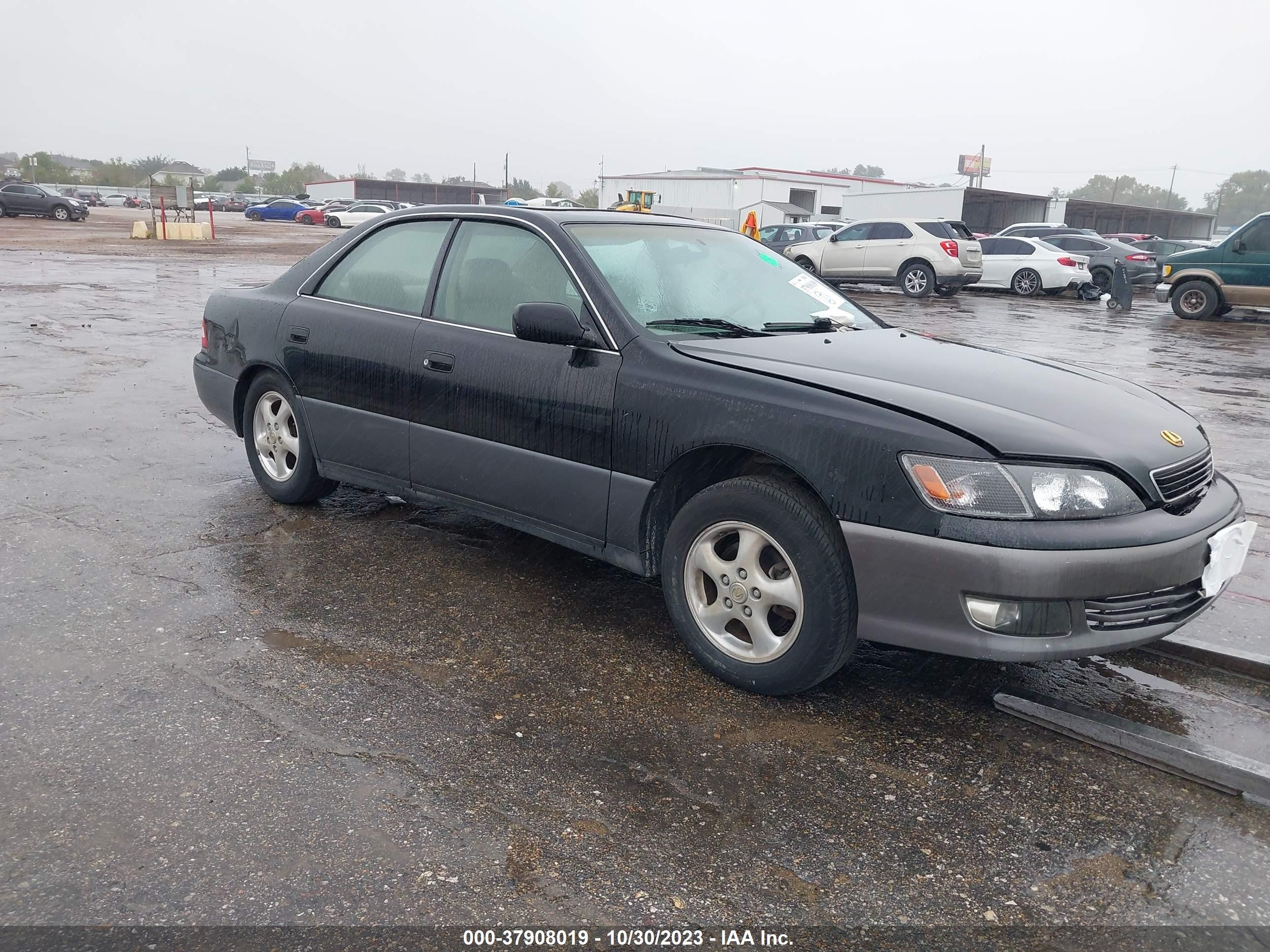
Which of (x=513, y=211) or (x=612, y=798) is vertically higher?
(x=513, y=211)

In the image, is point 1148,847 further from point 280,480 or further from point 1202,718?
point 280,480

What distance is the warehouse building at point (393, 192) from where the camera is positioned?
271 ft

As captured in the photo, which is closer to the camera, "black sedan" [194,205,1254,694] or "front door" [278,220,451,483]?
"black sedan" [194,205,1254,694]

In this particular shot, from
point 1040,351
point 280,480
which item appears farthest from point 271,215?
point 280,480

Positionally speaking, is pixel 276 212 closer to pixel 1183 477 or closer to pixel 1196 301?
pixel 1196 301

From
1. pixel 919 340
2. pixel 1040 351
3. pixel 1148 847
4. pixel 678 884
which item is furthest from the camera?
pixel 1040 351

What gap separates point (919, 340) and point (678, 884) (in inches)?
102

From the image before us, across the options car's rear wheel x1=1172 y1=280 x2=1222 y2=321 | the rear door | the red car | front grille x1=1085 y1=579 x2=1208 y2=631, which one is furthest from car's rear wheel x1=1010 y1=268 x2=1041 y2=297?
the red car

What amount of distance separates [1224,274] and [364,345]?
676 inches

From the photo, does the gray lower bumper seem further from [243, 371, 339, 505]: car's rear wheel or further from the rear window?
the rear window

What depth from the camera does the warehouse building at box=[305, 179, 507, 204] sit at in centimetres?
8256

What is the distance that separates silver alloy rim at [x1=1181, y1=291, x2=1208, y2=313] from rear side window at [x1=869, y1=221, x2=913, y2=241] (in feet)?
17.3

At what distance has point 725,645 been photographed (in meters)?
3.42

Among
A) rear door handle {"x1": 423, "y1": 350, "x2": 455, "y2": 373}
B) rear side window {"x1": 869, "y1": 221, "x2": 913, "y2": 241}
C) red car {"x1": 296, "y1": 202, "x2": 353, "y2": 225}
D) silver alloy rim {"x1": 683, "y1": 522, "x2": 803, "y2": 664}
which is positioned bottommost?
silver alloy rim {"x1": 683, "y1": 522, "x2": 803, "y2": 664}
